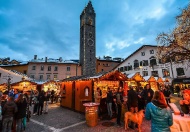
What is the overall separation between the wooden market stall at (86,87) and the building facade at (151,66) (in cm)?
1340

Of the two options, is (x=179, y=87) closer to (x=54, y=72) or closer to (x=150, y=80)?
(x=150, y=80)

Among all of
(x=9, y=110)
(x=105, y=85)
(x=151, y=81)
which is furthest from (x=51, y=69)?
(x=9, y=110)

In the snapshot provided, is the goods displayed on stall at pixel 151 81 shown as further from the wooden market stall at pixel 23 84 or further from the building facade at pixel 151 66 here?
the wooden market stall at pixel 23 84

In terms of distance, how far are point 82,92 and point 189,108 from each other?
7.64 meters

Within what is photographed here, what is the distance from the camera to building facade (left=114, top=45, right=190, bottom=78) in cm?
2294

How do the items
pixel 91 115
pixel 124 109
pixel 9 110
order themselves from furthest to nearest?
pixel 124 109
pixel 91 115
pixel 9 110

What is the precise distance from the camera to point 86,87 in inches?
409

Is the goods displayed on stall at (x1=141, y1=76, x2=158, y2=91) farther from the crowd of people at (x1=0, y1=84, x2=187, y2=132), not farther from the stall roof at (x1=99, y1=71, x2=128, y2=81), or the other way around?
the stall roof at (x1=99, y1=71, x2=128, y2=81)

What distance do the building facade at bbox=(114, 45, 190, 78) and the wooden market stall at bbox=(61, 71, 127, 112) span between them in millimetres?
13396

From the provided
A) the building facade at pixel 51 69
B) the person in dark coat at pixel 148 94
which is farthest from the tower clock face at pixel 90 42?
the person in dark coat at pixel 148 94

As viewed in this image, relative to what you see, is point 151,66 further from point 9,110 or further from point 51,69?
point 9,110

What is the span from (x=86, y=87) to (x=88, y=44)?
94.4 feet

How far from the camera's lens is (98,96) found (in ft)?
29.7

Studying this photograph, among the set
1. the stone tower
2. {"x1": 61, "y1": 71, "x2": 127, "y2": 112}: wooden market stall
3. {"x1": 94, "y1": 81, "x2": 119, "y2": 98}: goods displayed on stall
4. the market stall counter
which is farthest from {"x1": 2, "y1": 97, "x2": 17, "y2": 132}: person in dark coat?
the stone tower
